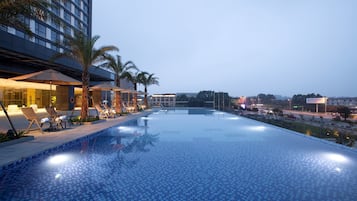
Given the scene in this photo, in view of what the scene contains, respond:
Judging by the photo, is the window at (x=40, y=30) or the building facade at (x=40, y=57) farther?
the window at (x=40, y=30)

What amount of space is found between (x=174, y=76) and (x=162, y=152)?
59279mm

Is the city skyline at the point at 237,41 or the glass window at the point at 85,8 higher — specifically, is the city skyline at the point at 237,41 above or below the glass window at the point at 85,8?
below

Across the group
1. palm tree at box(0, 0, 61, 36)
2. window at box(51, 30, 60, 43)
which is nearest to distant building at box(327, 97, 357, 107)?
palm tree at box(0, 0, 61, 36)

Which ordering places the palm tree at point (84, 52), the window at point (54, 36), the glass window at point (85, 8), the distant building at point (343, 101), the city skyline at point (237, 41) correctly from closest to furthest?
the palm tree at point (84, 52), the city skyline at point (237, 41), the distant building at point (343, 101), the window at point (54, 36), the glass window at point (85, 8)


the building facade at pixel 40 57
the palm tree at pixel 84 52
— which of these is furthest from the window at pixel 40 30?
the palm tree at pixel 84 52

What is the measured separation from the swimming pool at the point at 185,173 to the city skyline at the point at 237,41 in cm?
2221

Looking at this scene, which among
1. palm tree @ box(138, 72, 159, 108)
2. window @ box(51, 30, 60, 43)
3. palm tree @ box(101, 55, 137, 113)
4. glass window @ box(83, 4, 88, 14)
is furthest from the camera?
glass window @ box(83, 4, 88, 14)

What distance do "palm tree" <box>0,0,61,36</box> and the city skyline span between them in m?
23.3

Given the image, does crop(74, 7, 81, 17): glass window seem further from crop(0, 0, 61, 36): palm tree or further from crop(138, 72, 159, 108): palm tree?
crop(0, 0, 61, 36): palm tree

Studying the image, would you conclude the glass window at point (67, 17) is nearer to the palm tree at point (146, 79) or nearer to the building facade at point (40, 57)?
Answer: the building facade at point (40, 57)

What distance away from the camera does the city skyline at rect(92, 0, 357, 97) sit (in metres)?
31.7

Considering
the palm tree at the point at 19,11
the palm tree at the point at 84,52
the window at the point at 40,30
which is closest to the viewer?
the palm tree at the point at 19,11

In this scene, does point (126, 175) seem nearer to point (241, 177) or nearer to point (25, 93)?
point (241, 177)

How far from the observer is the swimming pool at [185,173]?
151 inches
